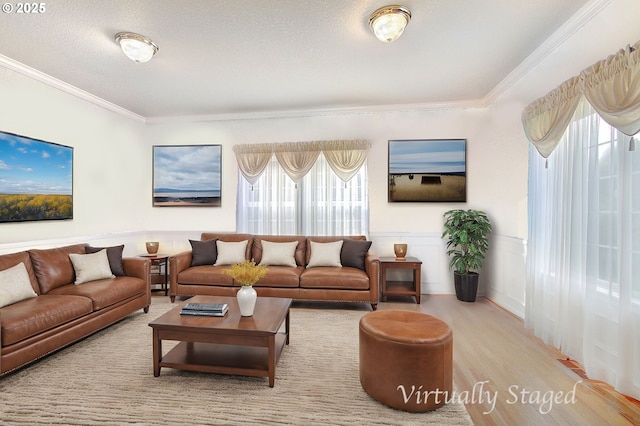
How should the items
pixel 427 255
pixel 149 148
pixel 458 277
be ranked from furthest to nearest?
pixel 149 148 < pixel 427 255 < pixel 458 277

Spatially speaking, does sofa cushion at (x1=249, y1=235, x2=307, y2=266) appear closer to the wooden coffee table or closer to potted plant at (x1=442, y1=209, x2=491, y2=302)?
the wooden coffee table

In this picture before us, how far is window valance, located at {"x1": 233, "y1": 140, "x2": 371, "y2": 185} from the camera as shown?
4.60 metres

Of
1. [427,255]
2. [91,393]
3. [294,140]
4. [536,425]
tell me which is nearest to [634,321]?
[536,425]

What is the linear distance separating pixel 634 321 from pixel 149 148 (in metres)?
6.40

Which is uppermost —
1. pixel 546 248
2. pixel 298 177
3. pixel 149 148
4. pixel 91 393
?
pixel 149 148

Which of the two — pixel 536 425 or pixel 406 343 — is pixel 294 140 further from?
pixel 536 425

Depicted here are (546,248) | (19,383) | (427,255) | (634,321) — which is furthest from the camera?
(427,255)

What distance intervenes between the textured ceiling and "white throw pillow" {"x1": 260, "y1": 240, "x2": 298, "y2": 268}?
85.3 inches

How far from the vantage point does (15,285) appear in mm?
2584

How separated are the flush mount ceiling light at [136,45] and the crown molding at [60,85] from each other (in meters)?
1.51

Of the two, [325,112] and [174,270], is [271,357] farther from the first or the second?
[325,112]

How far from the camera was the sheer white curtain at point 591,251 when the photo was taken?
78.0 inches

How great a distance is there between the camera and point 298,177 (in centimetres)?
472

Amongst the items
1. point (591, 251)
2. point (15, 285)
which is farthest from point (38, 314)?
point (591, 251)
